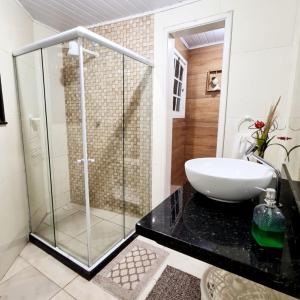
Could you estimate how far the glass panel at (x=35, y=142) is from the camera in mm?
1844

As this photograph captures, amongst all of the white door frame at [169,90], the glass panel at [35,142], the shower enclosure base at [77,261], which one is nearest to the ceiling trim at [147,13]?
the white door frame at [169,90]

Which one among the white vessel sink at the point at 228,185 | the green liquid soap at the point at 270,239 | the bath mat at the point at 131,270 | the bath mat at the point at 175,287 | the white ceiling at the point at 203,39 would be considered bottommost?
the bath mat at the point at 131,270

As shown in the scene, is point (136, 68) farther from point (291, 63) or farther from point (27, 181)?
point (27, 181)

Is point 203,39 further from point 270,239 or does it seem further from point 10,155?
point 270,239

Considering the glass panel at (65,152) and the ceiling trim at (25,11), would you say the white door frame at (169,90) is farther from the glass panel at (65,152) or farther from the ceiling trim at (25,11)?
the ceiling trim at (25,11)

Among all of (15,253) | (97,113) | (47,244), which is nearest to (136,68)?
(97,113)

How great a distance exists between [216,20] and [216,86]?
1.32m

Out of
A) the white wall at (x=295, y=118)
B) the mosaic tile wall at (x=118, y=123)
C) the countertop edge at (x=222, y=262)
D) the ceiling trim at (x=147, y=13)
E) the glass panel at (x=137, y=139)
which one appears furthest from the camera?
the glass panel at (x=137, y=139)

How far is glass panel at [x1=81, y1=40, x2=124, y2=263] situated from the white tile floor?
24 cm

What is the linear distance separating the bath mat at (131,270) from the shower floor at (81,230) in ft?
0.49

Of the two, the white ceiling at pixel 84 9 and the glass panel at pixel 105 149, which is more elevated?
the white ceiling at pixel 84 9

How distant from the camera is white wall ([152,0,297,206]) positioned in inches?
58.5

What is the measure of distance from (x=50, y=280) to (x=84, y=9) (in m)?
2.44

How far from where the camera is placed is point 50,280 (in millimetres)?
1561
